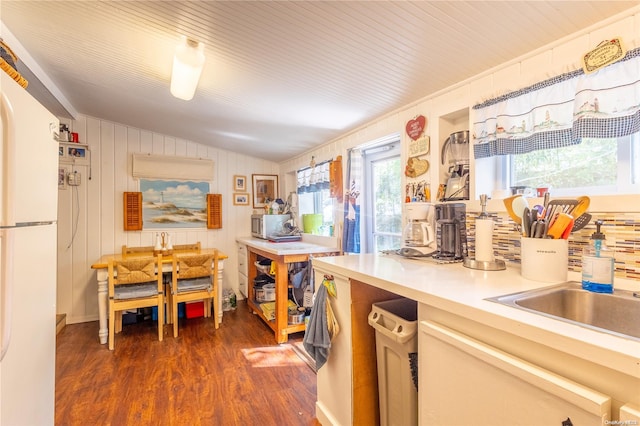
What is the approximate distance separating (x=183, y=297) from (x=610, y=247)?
10.4 ft

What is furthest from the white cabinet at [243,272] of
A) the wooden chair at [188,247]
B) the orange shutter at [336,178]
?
the orange shutter at [336,178]

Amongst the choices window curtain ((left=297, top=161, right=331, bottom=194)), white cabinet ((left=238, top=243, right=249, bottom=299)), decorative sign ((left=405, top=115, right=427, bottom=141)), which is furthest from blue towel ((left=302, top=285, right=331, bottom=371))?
white cabinet ((left=238, top=243, right=249, bottom=299))

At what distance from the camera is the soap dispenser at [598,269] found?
3.24ft

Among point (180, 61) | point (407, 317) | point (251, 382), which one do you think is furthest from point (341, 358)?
point (180, 61)

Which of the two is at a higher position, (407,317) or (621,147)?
(621,147)

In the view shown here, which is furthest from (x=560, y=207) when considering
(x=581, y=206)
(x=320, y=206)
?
(x=320, y=206)

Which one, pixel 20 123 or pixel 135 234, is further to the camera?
pixel 135 234

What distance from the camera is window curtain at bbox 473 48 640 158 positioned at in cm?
109

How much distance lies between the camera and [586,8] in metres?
1.07

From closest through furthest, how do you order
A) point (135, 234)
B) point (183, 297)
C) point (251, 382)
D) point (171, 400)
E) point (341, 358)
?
1. point (341, 358)
2. point (171, 400)
3. point (251, 382)
4. point (183, 297)
5. point (135, 234)

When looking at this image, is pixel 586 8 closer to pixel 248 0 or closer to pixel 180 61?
pixel 248 0

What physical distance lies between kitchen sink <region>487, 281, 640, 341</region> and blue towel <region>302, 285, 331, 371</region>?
34.5 inches

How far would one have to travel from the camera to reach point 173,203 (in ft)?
12.4

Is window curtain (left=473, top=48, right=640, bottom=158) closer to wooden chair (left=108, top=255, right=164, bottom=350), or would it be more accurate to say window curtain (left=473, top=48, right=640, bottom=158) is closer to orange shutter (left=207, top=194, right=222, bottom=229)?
wooden chair (left=108, top=255, right=164, bottom=350)
